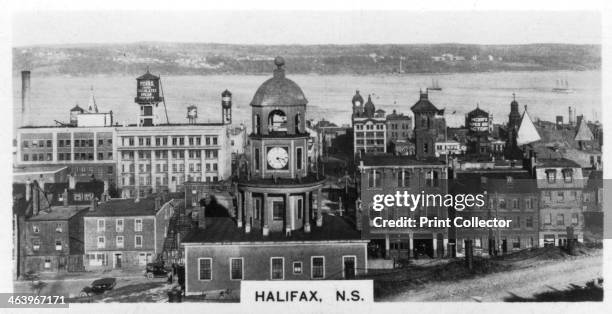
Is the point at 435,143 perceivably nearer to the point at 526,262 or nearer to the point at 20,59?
the point at 526,262

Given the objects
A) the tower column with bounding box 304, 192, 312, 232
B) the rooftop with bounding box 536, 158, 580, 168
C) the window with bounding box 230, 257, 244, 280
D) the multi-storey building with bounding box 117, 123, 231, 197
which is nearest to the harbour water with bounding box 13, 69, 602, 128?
the multi-storey building with bounding box 117, 123, 231, 197

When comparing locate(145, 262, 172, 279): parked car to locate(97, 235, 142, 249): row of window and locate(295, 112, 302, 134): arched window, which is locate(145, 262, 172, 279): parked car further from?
locate(295, 112, 302, 134): arched window

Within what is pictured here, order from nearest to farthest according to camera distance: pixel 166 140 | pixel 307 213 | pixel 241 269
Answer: pixel 241 269
pixel 307 213
pixel 166 140

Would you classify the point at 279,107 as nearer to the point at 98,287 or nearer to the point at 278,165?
the point at 278,165

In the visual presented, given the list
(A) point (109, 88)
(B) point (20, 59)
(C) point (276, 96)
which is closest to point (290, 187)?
(C) point (276, 96)

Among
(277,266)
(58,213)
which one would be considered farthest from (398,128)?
(58,213)

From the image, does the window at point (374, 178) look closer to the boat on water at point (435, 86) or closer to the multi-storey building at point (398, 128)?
the multi-storey building at point (398, 128)

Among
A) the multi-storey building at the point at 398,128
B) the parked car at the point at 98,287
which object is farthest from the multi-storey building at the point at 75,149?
the multi-storey building at the point at 398,128
